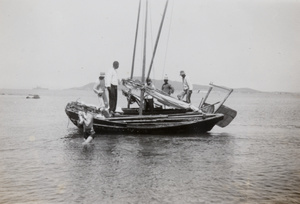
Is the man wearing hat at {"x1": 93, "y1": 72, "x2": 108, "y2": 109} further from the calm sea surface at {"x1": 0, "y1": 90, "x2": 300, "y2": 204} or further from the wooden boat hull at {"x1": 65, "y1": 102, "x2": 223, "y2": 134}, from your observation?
the calm sea surface at {"x1": 0, "y1": 90, "x2": 300, "y2": 204}

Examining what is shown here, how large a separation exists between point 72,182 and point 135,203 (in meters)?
2.37

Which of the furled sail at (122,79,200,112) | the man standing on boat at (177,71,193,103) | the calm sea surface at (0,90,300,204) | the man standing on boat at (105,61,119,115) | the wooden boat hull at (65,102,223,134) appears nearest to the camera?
the calm sea surface at (0,90,300,204)

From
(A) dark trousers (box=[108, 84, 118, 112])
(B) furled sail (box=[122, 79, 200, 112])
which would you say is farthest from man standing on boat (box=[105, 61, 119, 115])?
(B) furled sail (box=[122, 79, 200, 112])

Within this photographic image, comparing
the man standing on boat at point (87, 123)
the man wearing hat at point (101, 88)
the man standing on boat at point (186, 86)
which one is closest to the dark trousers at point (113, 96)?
the man wearing hat at point (101, 88)

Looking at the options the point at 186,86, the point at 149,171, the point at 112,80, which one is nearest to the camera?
the point at 149,171

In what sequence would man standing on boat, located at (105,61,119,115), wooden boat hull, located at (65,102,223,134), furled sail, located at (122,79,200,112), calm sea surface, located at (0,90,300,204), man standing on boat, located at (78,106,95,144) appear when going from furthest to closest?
furled sail, located at (122,79,200,112), wooden boat hull, located at (65,102,223,134), man standing on boat, located at (105,61,119,115), man standing on boat, located at (78,106,95,144), calm sea surface, located at (0,90,300,204)

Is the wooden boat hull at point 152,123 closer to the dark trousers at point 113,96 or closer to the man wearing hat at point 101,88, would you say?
the dark trousers at point 113,96

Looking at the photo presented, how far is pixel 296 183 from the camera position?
9.68 metres

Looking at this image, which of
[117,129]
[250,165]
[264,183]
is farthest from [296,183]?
[117,129]

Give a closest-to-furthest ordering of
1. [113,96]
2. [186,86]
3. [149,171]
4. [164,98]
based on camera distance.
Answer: [149,171] < [113,96] < [164,98] < [186,86]

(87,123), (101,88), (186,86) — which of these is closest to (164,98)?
(186,86)

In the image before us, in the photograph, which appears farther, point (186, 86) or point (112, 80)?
point (186, 86)

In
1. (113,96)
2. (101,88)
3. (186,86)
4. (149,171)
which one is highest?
(186,86)

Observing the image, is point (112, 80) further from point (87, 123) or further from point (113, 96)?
point (87, 123)
